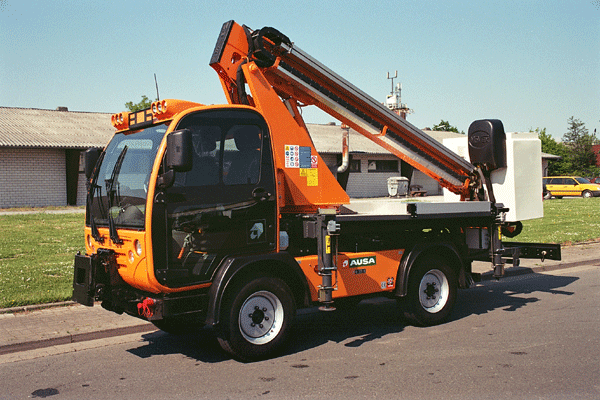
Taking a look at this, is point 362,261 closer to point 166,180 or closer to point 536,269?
point 166,180

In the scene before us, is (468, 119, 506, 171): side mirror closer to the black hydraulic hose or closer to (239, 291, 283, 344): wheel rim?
the black hydraulic hose

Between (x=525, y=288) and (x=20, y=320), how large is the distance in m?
8.00

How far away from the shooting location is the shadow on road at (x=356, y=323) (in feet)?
21.6

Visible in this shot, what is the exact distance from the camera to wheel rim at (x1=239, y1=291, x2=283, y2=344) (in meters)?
5.92

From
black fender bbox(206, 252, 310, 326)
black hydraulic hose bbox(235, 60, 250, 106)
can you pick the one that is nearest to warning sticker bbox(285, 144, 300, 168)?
black hydraulic hose bbox(235, 60, 250, 106)

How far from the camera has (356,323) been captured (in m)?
7.75

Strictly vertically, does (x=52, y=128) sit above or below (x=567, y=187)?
above

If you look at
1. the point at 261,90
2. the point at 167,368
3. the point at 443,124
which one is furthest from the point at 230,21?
the point at 443,124

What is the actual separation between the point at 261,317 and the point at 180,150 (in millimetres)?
1949

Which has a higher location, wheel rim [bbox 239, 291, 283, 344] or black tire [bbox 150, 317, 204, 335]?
wheel rim [bbox 239, 291, 283, 344]

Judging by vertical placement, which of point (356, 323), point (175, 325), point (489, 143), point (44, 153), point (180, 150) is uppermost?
point (44, 153)

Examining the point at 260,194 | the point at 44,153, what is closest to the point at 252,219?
the point at 260,194

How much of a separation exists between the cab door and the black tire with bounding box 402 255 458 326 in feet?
7.08

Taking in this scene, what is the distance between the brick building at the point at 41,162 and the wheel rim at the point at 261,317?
939 inches
